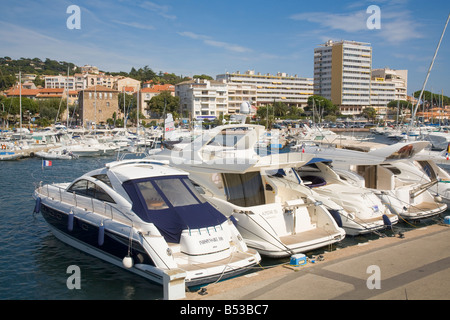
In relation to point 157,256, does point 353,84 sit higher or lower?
higher

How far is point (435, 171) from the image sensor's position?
61.7 feet

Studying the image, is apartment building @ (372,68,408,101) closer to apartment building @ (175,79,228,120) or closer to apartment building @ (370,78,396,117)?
apartment building @ (370,78,396,117)

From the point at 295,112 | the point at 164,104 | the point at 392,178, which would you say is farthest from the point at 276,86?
the point at 392,178

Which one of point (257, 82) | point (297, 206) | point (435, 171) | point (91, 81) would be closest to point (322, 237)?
point (297, 206)

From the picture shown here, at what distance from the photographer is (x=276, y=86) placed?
488ft

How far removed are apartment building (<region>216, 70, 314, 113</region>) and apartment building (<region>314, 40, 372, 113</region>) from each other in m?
6.81

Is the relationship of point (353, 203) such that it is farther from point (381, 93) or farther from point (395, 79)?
point (395, 79)

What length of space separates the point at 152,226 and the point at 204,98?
345 ft

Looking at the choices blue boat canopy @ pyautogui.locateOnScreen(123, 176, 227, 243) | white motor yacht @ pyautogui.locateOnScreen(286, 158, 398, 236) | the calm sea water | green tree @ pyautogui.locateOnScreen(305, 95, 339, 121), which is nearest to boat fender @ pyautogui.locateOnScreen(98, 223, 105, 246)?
the calm sea water

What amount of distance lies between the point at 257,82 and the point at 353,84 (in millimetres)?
33023

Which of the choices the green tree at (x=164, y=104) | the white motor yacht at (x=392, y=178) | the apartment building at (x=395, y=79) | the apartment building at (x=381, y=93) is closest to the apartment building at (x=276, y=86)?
the apartment building at (x=381, y=93)

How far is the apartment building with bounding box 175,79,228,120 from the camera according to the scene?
362ft

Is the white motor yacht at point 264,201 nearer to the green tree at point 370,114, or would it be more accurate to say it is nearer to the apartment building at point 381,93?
the green tree at point 370,114
